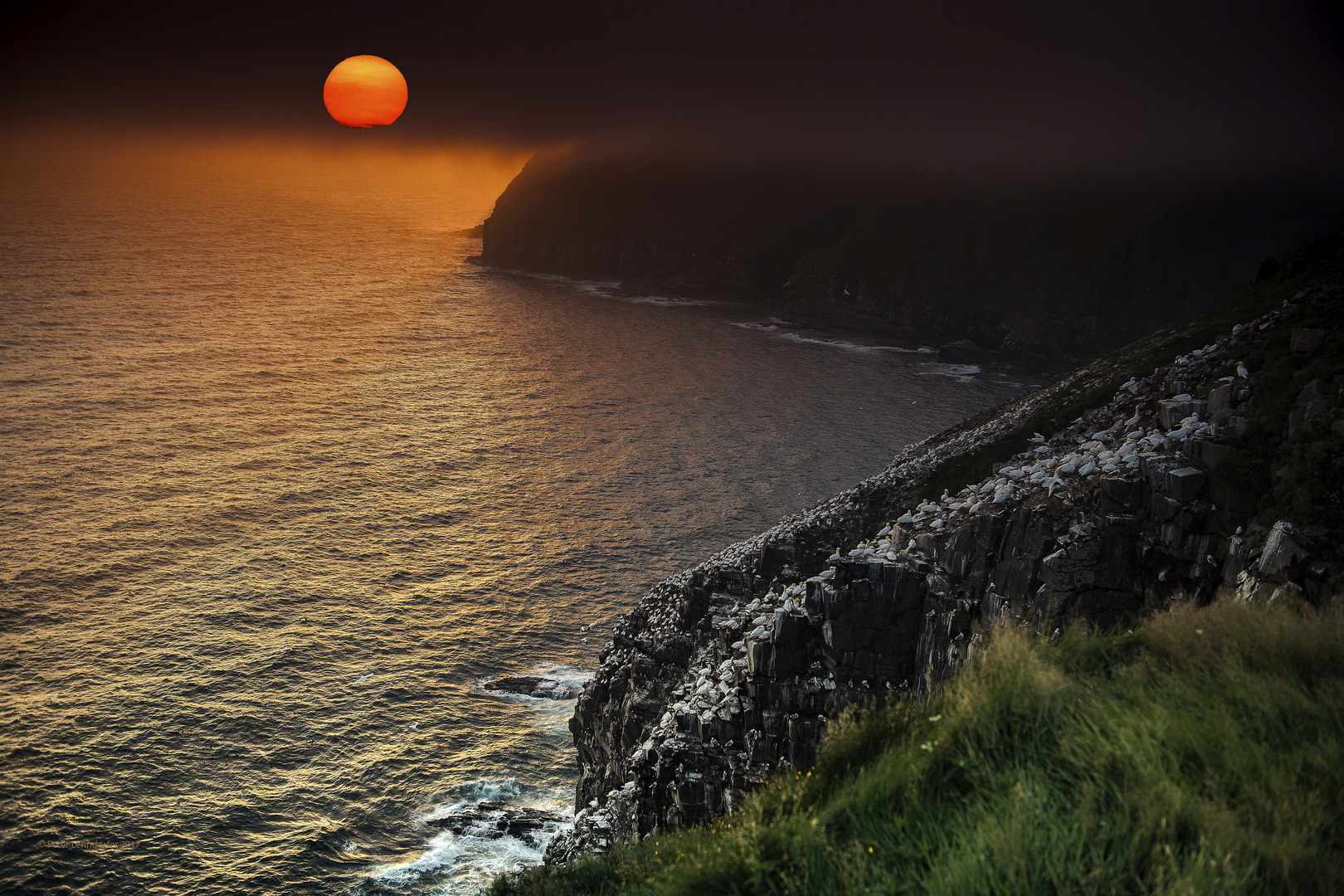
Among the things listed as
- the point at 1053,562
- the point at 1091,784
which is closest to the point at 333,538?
the point at 1053,562

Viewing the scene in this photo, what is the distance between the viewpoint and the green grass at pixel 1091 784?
7.35 metres

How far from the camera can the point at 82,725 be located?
4728 cm

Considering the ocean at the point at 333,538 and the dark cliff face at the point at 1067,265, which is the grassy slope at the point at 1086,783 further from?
the dark cliff face at the point at 1067,265

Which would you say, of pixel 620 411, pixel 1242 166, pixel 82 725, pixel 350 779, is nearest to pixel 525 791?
pixel 350 779

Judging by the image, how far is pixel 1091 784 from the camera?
8250 millimetres

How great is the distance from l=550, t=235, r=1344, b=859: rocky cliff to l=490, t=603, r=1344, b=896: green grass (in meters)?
8.63

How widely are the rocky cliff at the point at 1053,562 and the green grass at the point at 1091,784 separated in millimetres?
8626

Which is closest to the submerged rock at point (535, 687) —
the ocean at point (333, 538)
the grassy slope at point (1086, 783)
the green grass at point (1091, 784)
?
the ocean at point (333, 538)

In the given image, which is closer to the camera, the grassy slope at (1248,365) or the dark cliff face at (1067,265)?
the grassy slope at (1248,365)

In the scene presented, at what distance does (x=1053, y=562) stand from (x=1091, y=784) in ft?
49.4

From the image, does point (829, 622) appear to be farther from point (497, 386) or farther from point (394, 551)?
point (497, 386)

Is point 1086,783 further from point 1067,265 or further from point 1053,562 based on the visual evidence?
point 1067,265

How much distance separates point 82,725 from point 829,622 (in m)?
46.0

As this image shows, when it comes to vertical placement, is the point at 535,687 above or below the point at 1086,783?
below
